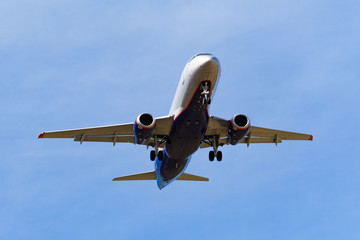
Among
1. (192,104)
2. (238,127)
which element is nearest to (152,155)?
(192,104)

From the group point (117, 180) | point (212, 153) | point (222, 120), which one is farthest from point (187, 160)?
point (117, 180)

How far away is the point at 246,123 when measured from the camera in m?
33.7

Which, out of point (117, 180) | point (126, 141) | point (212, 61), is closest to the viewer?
point (212, 61)

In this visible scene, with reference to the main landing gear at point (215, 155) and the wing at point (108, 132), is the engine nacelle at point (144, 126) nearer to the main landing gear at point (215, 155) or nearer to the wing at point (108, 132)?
the wing at point (108, 132)

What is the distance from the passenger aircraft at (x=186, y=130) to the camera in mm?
31180

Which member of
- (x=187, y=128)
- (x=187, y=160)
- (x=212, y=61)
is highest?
(x=212, y=61)

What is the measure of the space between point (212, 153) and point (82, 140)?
29.2ft

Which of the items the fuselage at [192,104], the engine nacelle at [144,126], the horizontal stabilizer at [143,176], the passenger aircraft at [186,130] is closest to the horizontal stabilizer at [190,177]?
the horizontal stabilizer at [143,176]

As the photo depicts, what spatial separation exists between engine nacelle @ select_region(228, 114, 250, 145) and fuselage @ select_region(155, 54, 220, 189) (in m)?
1.98

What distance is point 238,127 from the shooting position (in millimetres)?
33406

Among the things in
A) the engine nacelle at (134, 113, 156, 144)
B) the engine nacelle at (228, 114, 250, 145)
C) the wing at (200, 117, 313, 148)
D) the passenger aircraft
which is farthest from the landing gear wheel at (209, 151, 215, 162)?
the engine nacelle at (134, 113, 156, 144)

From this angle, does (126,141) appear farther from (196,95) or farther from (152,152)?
(196,95)

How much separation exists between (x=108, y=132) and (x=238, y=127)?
880 cm

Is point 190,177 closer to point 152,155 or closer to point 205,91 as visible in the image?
point 152,155
